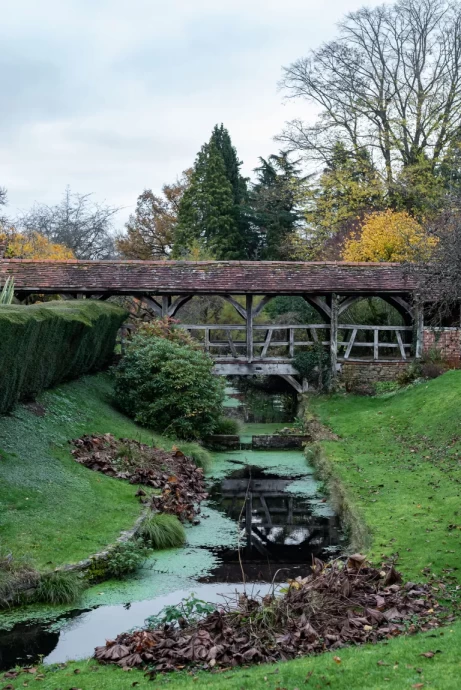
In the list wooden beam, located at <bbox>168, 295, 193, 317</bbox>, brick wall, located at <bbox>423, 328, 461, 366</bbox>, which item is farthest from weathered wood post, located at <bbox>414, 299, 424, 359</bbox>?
wooden beam, located at <bbox>168, 295, 193, 317</bbox>

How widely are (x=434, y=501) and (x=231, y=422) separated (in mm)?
9989

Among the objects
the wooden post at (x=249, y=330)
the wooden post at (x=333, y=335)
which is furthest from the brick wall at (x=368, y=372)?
the wooden post at (x=249, y=330)

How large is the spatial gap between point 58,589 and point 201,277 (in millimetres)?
15483

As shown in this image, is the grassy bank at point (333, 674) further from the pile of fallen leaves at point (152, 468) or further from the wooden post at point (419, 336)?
the wooden post at point (419, 336)

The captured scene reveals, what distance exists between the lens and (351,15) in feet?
111

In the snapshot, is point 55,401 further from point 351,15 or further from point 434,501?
point 351,15

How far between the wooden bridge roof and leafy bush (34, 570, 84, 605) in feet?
48.0

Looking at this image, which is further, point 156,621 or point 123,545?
point 123,545

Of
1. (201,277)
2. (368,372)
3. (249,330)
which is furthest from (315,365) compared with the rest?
(201,277)

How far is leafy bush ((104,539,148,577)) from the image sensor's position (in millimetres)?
9242

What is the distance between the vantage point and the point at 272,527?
12195 millimetres

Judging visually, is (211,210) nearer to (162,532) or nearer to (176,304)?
(176,304)

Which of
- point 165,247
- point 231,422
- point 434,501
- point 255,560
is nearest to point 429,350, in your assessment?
point 231,422

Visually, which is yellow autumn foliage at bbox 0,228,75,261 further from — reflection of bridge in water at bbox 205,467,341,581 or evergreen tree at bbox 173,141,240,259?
reflection of bridge in water at bbox 205,467,341,581
